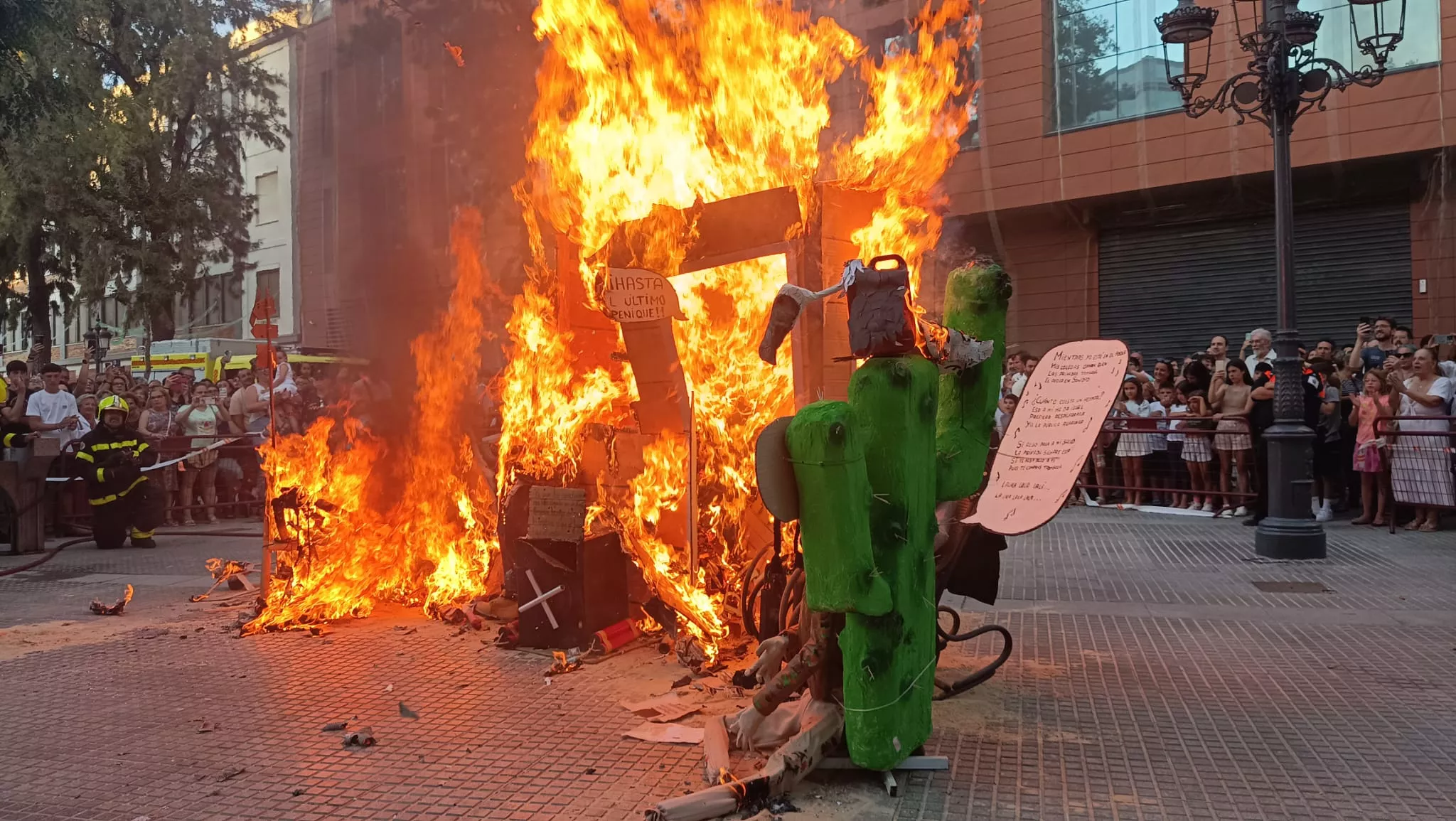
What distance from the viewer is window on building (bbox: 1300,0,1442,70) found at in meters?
14.5

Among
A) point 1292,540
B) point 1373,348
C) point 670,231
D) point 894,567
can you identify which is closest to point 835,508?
point 894,567

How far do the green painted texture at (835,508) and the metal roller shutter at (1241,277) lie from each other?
15.4m

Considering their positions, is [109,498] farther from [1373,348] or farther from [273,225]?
[273,225]

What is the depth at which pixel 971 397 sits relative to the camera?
4.41m

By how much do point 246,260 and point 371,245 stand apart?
925 inches

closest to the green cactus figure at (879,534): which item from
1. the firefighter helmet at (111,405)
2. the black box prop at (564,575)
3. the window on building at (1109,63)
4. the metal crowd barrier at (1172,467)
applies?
the black box prop at (564,575)

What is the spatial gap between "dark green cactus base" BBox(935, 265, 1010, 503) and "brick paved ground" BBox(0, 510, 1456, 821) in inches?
46.0

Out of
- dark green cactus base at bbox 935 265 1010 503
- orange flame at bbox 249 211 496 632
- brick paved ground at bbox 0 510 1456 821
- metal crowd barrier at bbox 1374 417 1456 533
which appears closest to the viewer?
brick paved ground at bbox 0 510 1456 821

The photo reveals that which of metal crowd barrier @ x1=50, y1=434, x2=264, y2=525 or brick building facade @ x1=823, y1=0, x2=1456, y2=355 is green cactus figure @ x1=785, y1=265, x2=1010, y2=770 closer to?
metal crowd barrier @ x1=50, y1=434, x2=264, y2=525

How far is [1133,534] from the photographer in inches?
412

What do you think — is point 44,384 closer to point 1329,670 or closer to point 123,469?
point 123,469

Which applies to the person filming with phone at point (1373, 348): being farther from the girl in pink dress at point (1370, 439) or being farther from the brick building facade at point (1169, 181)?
the brick building facade at point (1169, 181)

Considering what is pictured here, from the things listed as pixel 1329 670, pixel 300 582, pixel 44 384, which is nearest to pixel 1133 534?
pixel 1329 670

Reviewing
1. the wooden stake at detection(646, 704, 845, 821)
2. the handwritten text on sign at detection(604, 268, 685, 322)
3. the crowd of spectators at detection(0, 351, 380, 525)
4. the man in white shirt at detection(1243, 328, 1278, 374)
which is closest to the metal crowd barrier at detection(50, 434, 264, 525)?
the crowd of spectators at detection(0, 351, 380, 525)
